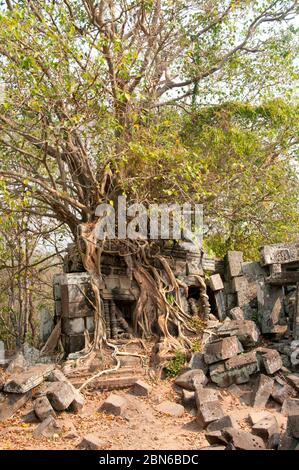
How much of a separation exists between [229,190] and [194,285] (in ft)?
6.40

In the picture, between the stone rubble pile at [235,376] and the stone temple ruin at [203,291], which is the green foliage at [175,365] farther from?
the stone temple ruin at [203,291]

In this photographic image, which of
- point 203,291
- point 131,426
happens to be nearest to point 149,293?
point 203,291

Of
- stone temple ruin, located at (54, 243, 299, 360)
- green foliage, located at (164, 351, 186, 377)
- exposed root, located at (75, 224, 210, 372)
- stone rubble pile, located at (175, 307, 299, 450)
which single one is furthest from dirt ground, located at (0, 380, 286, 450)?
stone temple ruin, located at (54, 243, 299, 360)

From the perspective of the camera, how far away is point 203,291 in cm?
905

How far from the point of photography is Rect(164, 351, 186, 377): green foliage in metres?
7.33

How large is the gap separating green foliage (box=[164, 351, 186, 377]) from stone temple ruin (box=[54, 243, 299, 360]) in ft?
3.69

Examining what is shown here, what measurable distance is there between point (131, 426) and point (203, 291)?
3.69 m

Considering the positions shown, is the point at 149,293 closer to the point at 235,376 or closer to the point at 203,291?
the point at 203,291

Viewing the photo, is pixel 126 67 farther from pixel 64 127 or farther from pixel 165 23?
pixel 165 23

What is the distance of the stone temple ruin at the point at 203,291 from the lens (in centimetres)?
802

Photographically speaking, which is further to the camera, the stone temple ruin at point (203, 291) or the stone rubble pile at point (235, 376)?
the stone temple ruin at point (203, 291)

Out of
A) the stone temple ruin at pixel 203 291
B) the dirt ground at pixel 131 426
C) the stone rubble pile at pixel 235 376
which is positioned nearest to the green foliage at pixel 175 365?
the stone rubble pile at pixel 235 376

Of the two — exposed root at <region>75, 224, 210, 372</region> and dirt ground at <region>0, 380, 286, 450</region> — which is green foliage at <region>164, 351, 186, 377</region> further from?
A: dirt ground at <region>0, 380, 286, 450</region>

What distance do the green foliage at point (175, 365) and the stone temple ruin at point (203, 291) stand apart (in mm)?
1125
